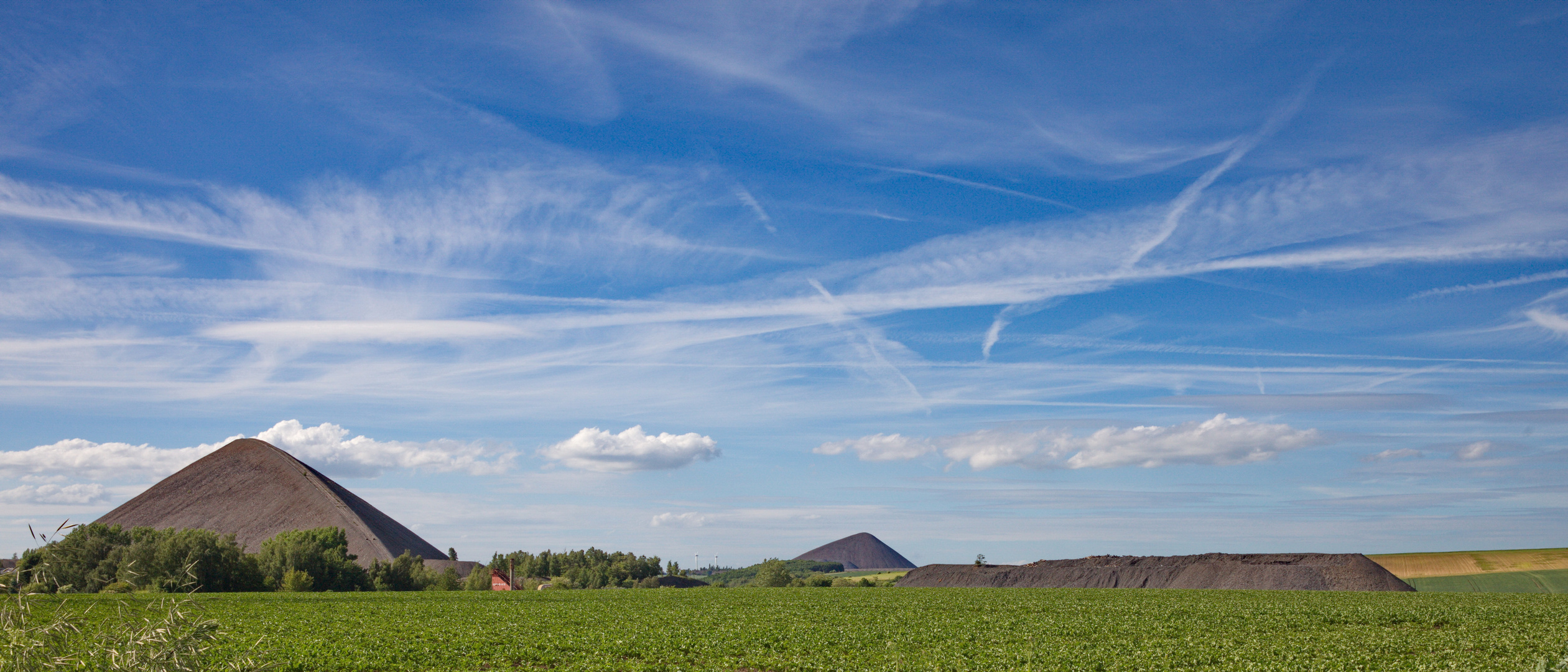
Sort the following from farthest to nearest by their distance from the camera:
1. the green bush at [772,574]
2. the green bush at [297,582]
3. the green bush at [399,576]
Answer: the green bush at [772,574]
the green bush at [399,576]
the green bush at [297,582]

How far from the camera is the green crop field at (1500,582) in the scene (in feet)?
324

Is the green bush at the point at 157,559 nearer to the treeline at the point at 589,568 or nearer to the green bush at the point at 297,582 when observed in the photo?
the green bush at the point at 297,582

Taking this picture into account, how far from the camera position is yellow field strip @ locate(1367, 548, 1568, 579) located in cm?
10875

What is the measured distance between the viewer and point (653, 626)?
40.1 meters

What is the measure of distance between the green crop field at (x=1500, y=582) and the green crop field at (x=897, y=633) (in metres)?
50.5

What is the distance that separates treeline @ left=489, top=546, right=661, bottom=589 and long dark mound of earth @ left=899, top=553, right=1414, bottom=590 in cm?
6253

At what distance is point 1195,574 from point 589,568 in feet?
355

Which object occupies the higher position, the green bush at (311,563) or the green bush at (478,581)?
the green bush at (311,563)

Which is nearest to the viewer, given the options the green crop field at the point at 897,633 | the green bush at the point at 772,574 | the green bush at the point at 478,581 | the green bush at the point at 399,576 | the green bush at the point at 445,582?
the green crop field at the point at 897,633

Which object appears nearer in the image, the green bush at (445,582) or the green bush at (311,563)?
the green bush at (311,563)

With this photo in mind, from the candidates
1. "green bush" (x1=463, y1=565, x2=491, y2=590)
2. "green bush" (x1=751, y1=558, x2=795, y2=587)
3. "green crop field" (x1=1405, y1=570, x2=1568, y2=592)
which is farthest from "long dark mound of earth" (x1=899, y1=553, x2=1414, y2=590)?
"green bush" (x1=463, y1=565, x2=491, y2=590)

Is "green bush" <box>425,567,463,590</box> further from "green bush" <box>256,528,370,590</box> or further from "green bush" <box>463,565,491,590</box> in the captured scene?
"green bush" <box>256,528,370,590</box>

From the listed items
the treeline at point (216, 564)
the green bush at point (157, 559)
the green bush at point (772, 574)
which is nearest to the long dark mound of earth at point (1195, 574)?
the green bush at point (772, 574)

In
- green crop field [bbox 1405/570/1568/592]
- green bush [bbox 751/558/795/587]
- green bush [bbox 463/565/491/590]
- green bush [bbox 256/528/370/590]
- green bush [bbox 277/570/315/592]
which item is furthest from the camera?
green bush [bbox 751/558/795/587]
